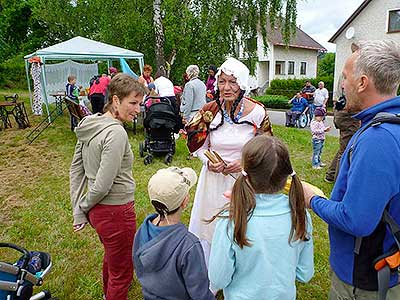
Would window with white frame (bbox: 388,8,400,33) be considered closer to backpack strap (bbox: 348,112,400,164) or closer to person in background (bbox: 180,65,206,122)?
person in background (bbox: 180,65,206,122)

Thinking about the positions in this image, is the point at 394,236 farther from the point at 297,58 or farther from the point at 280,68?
the point at 297,58

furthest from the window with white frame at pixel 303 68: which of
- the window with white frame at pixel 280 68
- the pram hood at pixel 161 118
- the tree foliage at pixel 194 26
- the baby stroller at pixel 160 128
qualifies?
the pram hood at pixel 161 118

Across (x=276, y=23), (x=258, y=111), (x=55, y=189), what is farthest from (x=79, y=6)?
(x=258, y=111)

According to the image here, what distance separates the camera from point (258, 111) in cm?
253

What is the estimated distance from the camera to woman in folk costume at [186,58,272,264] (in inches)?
97.3

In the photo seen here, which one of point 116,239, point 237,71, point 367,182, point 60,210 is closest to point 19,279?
point 116,239

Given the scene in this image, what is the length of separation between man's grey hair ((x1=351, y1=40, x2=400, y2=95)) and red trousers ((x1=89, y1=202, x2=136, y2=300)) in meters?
1.56

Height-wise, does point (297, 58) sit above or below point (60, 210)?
A: above

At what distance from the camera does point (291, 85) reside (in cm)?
2369

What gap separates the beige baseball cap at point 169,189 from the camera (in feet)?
5.30

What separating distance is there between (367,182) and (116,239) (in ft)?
5.05

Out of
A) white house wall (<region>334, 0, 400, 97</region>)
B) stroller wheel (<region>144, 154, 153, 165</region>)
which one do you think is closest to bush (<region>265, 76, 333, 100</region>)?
white house wall (<region>334, 0, 400, 97</region>)

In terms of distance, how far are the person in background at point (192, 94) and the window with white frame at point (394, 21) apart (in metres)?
15.4

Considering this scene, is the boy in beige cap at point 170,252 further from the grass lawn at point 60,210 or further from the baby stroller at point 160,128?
the baby stroller at point 160,128
